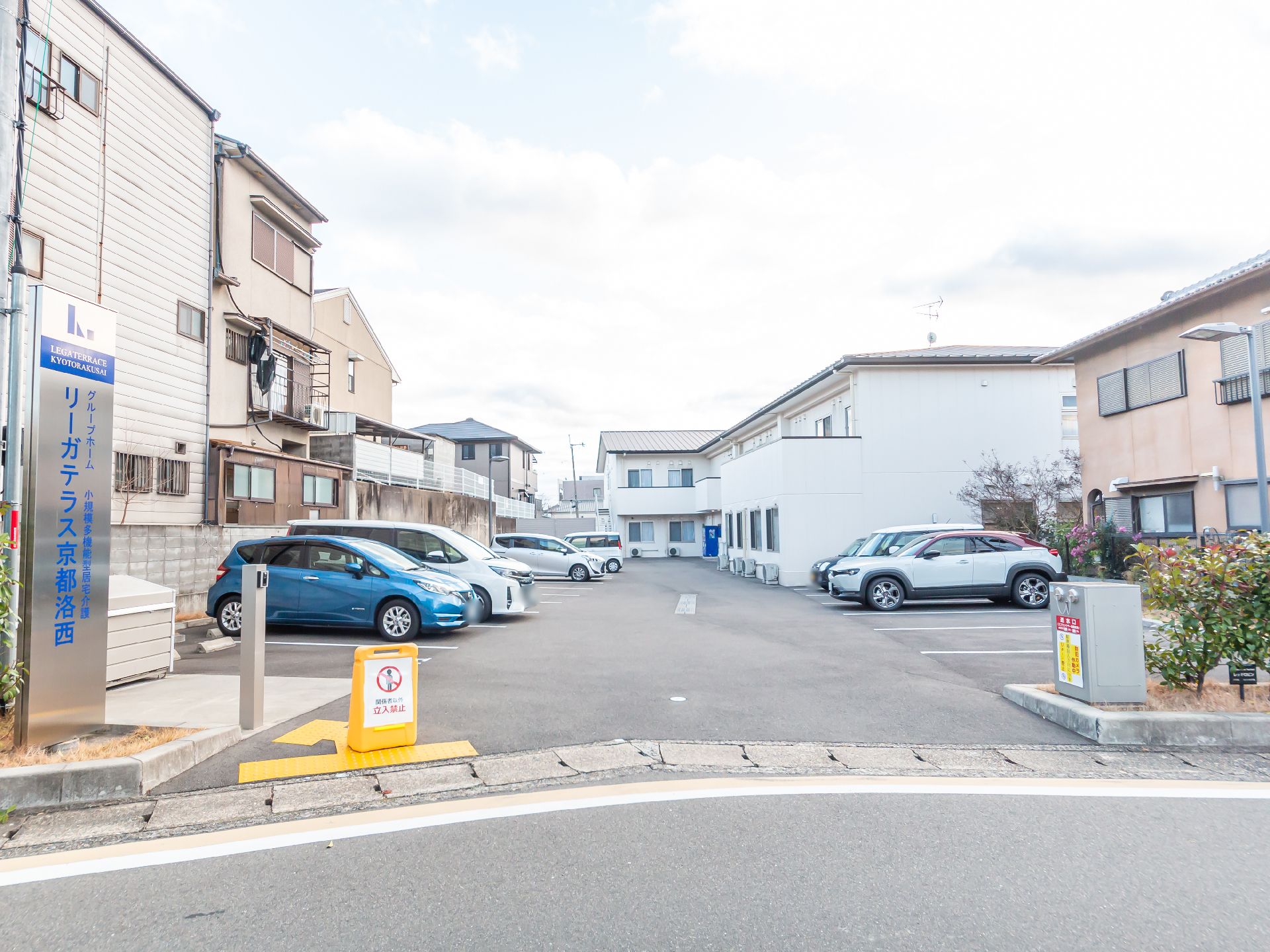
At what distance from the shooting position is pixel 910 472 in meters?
23.7

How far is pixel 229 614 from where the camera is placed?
11.9 meters

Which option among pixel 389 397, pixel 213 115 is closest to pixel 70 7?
pixel 213 115

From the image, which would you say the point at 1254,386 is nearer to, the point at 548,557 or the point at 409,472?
the point at 548,557

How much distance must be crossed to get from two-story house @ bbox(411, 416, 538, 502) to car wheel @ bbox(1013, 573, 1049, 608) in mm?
38539

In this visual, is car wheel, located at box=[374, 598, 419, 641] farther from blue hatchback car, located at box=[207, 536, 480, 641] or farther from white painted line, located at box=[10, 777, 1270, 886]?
white painted line, located at box=[10, 777, 1270, 886]

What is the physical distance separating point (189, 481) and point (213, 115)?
8.35 metres

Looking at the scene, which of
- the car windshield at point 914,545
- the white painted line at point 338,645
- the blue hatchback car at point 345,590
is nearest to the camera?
the white painted line at point 338,645

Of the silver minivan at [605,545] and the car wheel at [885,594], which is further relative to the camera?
the silver minivan at [605,545]

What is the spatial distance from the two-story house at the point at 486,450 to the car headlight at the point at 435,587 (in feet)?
129

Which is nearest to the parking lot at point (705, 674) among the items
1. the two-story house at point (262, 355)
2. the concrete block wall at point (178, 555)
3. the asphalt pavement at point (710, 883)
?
the asphalt pavement at point (710, 883)

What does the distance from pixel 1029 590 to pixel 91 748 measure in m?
15.1

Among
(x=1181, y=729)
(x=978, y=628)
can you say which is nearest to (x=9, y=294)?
(x=1181, y=729)

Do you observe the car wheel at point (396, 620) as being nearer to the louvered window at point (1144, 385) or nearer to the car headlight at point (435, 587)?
the car headlight at point (435, 587)

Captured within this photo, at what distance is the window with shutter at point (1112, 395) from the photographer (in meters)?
18.6
